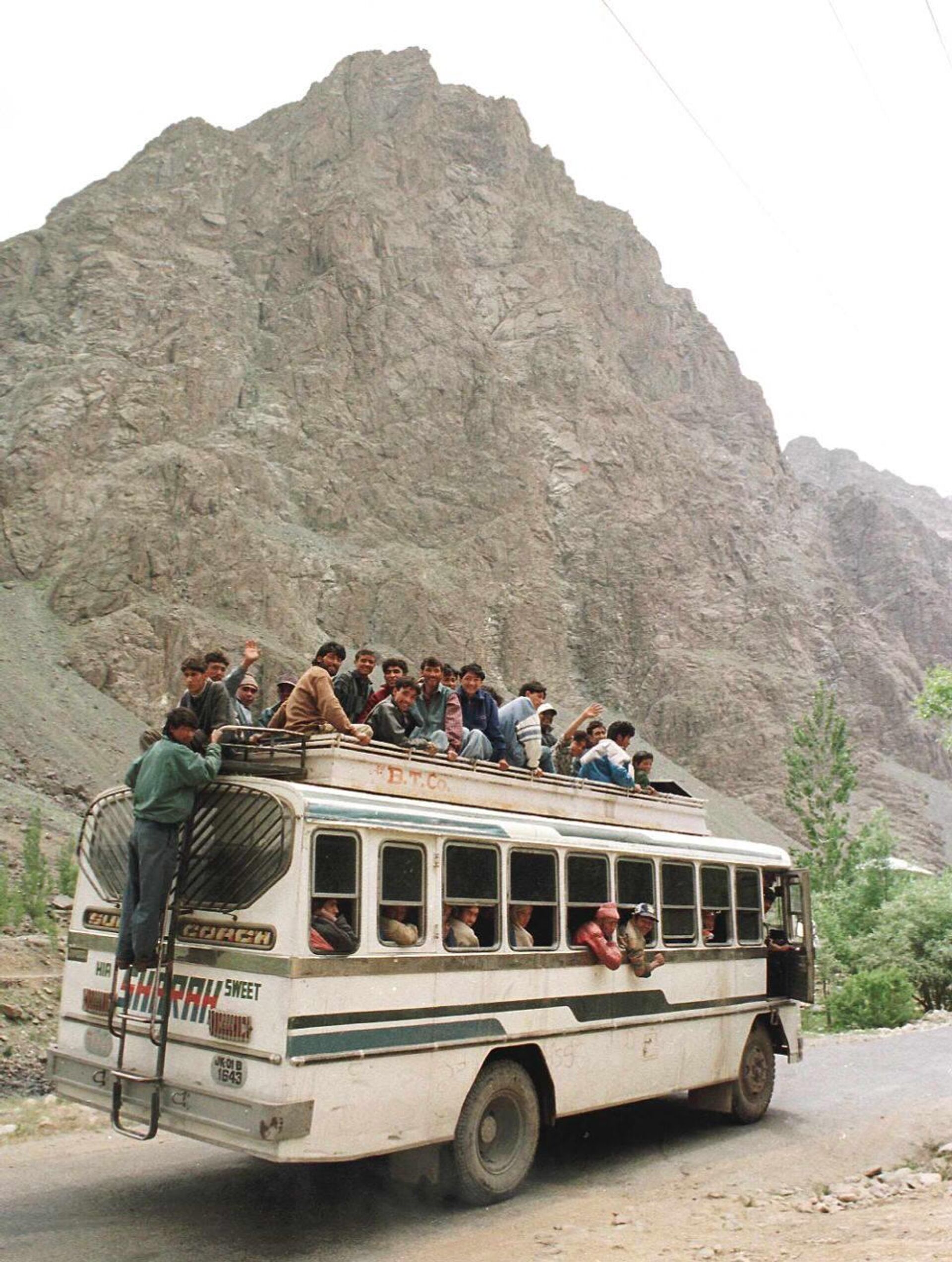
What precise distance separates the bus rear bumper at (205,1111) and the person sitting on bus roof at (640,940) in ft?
12.0

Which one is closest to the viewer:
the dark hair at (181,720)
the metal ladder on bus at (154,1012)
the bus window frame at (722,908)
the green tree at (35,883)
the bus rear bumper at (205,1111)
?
the bus rear bumper at (205,1111)

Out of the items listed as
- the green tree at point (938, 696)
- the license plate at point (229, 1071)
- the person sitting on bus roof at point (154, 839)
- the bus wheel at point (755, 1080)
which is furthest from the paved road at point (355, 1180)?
the green tree at point (938, 696)

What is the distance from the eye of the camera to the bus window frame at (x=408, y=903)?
7406mm

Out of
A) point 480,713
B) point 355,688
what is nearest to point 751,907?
point 480,713

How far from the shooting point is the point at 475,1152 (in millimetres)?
7922

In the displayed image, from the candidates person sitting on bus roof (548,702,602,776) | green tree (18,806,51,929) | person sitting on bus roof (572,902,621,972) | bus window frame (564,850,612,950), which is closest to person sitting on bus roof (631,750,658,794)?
person sitting on bus roof (548,702,602,776)

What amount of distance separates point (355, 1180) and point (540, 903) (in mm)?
2664

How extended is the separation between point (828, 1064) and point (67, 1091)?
10.7m

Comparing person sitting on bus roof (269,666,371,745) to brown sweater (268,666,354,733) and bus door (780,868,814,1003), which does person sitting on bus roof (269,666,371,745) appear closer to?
brown sweater (268,666,354,733)

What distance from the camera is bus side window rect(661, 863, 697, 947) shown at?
10.0 m

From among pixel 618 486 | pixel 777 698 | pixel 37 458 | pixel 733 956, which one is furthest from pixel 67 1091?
pixel 618 486

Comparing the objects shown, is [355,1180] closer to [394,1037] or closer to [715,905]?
[394,1037]

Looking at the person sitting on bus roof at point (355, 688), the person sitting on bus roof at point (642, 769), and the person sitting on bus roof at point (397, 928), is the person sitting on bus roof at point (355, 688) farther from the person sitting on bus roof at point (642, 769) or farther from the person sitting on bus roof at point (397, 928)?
the person sitting on bus roof at point (642, 769)

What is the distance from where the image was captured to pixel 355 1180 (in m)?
8.61
